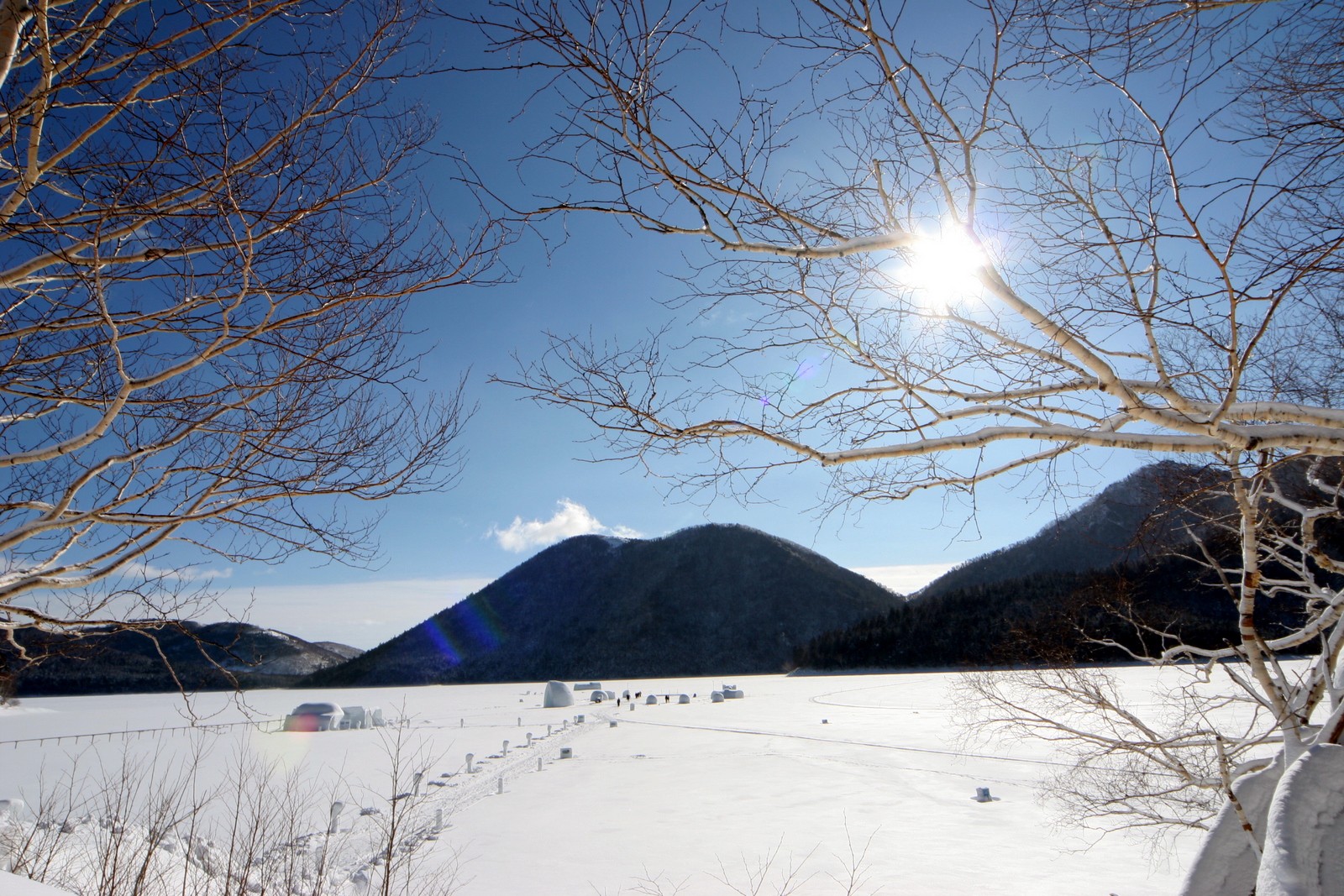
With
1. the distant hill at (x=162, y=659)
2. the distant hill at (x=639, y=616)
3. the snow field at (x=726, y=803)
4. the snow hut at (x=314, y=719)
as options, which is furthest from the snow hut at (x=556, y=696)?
the distant hill at (x=639, y=616)

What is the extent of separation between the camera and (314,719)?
92.9 ft

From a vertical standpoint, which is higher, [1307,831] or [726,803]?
[1307,831]

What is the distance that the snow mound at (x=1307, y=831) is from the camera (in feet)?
6.13

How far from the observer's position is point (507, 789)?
14133 millimetres

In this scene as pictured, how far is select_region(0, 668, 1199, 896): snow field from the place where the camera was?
8.23 meters

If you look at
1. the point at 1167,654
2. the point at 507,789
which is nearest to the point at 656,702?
the point at 507,789

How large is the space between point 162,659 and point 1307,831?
14.0 ft

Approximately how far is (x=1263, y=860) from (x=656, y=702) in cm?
3498

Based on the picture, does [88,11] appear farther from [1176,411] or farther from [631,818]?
[631,818]

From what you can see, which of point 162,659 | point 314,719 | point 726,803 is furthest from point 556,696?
point 162,659

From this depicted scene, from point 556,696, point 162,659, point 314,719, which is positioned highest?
point 162,659

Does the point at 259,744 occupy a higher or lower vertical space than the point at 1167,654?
lower

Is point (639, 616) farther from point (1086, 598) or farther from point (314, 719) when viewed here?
point (1086, 598)

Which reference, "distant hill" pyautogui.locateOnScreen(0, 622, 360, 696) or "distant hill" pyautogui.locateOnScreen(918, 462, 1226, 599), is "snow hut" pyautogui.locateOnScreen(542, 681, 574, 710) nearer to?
"distant hill" pyautogui.locateOnScreen(0, 622, 360, 696)
